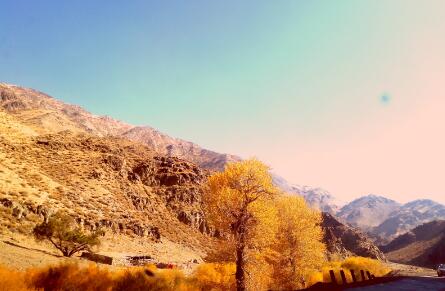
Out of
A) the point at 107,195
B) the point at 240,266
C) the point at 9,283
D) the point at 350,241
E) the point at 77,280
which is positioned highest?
the point at 107,195

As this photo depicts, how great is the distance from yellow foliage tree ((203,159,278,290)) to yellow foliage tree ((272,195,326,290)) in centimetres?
875

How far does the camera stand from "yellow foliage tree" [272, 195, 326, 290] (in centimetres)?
3975

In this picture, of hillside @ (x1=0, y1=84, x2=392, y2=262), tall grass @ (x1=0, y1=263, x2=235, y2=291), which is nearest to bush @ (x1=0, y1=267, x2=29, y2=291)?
tall grass @ (x1=0, y1=263, x2=235, y2=291)

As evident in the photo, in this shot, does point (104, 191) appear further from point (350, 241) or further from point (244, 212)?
point (350, 241)

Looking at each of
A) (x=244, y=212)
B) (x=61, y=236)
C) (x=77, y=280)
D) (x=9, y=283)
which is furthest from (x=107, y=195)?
(x=9, y=283)

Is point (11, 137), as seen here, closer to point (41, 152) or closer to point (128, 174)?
point (41, 152)

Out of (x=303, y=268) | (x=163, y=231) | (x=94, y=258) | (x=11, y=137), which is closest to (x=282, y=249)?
(x=303, y=268)

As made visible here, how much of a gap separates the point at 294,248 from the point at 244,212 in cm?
1337

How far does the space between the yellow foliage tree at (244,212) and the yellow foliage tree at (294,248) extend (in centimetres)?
875

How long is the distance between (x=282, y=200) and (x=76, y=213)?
3878cm

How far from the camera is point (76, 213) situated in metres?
62.0

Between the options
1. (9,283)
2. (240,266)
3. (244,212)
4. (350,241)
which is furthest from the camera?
(350,241)

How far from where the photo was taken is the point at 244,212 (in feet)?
100

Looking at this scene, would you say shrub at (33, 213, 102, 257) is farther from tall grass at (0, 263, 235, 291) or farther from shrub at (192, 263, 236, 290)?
tall grass at (0, 263, 235, 291)
